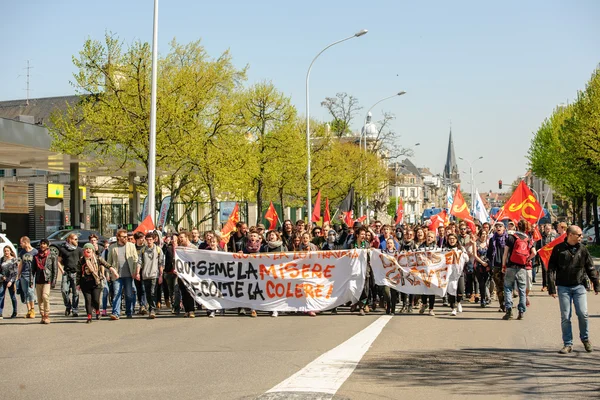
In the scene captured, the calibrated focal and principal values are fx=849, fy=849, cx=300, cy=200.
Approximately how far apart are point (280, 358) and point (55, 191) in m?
49.2

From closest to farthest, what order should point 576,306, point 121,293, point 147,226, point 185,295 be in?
point 576,306 < point 121,293 < point 185,295 < point 147,226

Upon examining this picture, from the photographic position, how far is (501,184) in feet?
266

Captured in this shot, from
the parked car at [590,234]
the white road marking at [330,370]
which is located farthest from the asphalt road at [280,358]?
the parked car at [590,234]

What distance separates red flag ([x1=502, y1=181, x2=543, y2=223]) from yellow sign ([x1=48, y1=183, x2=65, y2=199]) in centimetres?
4007

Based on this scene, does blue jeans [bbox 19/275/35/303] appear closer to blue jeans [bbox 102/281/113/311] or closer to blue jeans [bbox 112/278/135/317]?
blue jeans [bbox 102/281/113/311]

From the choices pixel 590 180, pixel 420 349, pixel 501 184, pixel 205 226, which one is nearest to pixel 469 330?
pixel 420 349

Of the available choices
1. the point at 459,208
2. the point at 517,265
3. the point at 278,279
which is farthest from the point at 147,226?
the point at 459,208

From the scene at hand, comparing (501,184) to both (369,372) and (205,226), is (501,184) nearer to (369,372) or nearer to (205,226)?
(205,226)

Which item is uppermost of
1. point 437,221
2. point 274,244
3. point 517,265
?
point 437,221

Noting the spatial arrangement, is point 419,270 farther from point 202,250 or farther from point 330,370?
point 330,370

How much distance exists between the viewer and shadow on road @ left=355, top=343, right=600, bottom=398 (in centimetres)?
850

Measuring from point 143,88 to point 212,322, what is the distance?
13.3 metres

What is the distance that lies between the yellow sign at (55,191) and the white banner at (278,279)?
1614 inches

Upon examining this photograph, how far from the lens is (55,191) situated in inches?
2244
